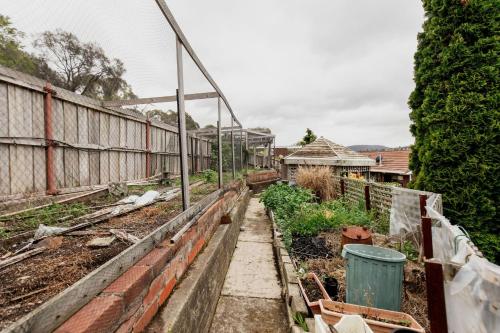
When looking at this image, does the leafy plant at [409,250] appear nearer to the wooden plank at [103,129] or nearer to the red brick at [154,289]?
the red brick at [154,289]

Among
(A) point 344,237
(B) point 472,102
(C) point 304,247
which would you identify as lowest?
(C) point 304,247

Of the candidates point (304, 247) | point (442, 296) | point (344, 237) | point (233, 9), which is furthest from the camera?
point (233, 9)

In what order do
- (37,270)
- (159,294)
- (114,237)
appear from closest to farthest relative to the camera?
(37,270)
(159,294)
(114,237)

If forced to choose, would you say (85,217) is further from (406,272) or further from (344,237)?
(406,272)

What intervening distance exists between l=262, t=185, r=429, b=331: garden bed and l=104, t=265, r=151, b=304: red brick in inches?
74.8

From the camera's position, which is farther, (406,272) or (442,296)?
(406,272)

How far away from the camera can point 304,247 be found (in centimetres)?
373

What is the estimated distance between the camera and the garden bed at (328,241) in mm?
2514

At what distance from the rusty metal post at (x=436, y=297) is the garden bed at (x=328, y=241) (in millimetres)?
1045

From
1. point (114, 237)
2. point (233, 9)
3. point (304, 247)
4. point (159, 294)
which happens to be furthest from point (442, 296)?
point (233, 9)

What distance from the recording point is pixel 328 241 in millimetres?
3910

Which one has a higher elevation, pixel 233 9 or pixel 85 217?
pixel 233 9

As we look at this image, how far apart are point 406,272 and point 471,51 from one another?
10.9 feet

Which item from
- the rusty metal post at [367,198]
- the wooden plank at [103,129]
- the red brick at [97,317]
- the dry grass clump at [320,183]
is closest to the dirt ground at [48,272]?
the red brick at [97,317]
